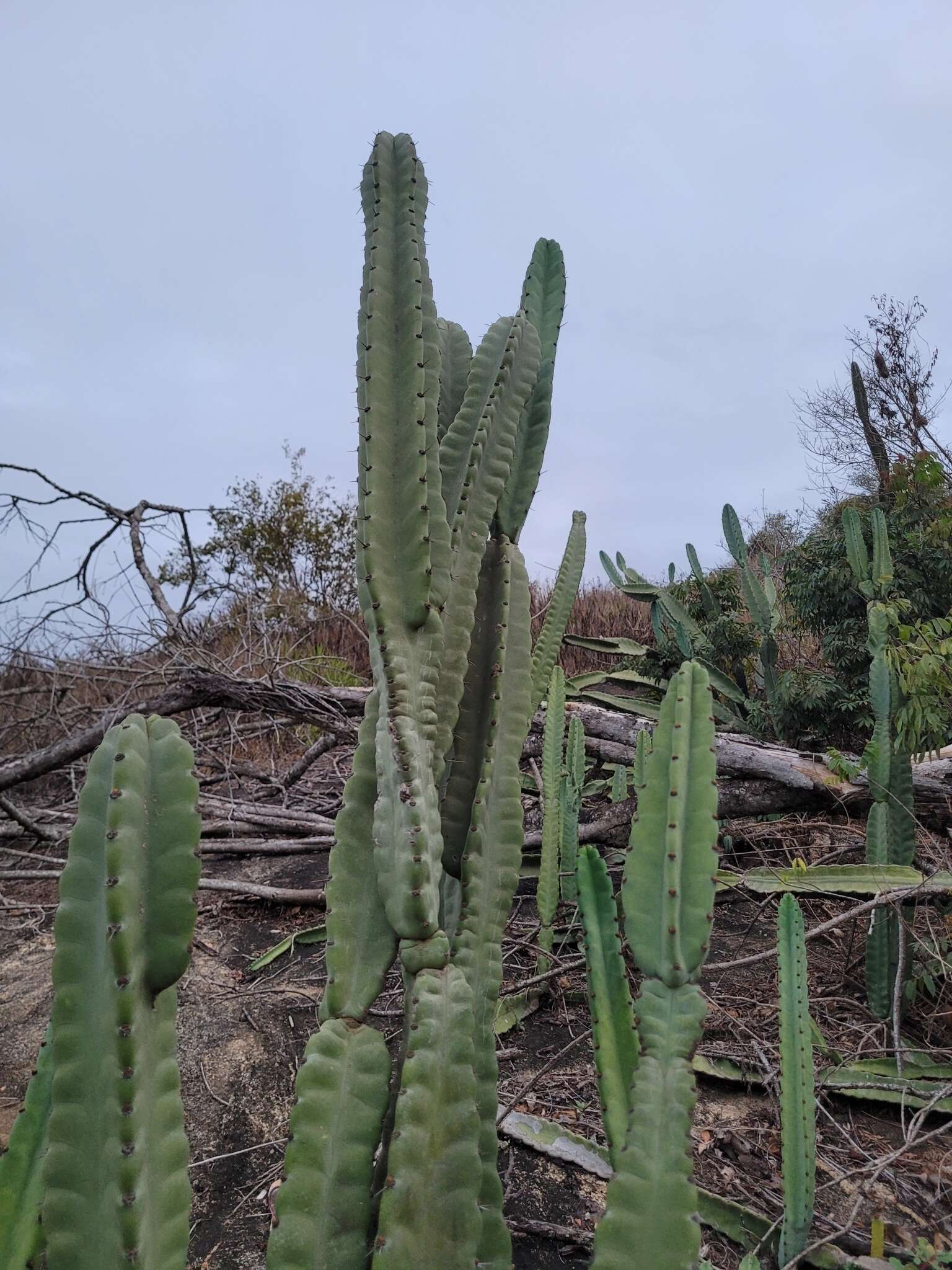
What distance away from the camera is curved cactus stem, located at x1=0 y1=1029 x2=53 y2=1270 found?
92 centimetres

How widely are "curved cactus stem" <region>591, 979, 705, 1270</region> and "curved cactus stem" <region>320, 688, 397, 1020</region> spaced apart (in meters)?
0.37

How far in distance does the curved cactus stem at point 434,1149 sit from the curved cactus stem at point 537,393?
86cm

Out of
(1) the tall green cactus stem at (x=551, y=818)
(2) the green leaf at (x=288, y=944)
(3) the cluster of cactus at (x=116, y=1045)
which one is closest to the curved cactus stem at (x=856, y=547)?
(1) the tall green cactus stem at (x=551, y=818)

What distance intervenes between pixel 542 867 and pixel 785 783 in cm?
151

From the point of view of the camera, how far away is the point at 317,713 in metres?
3.99

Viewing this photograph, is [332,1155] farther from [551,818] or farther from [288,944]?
[288,944]

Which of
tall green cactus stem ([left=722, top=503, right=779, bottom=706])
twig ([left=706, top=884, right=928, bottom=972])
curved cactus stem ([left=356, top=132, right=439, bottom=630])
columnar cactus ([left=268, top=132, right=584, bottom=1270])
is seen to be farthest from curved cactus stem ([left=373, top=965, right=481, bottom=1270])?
tall green cactus stem ([left=722, top=503, right=779, bottom=706])

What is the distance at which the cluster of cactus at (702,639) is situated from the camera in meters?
5.72

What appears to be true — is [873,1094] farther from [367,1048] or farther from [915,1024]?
[367,1048]

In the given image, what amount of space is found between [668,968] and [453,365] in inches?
47.3

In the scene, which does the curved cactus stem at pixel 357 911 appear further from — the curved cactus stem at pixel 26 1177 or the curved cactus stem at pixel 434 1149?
the curved cactus stem at pixel 26 1177

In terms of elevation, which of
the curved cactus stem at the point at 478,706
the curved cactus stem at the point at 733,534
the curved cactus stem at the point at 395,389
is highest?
the curved cactus stem at the point at 733,534

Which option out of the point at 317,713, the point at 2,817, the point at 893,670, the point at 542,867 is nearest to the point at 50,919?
the point at 2,817

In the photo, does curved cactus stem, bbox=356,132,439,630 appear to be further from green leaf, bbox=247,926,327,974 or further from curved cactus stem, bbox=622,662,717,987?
green leaf, bbox=247,926,327,974
